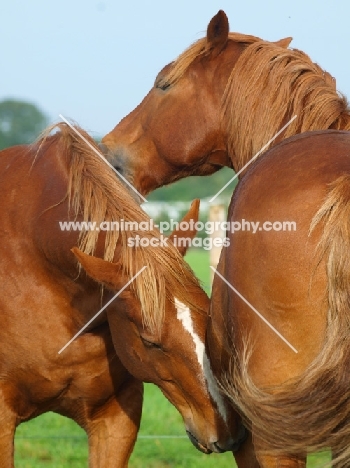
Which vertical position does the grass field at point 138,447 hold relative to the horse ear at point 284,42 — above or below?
below

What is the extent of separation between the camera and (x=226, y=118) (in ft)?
12.5

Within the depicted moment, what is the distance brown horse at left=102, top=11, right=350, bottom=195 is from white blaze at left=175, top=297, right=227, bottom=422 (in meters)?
0.96

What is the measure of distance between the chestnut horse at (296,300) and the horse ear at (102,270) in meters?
0.54

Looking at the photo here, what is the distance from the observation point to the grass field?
5.02 metres

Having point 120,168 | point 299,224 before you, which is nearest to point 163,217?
point 120,168

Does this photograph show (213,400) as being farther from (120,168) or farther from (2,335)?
(120,168)

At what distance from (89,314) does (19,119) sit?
5874 centimetres

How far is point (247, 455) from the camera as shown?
3.37 metres

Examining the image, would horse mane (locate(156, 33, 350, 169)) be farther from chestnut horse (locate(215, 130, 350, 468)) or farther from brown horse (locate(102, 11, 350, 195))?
chestnut horse (locate(215, 130, 350, 468))

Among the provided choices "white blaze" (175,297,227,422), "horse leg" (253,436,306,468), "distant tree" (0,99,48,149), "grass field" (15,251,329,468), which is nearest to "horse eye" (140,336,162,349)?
"white blaze" (175,297,227,422)

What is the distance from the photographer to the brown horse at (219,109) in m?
3.59

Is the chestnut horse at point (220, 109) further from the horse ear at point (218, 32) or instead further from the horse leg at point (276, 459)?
the horse leg at point (276, 459)

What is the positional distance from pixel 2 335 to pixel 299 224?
1666 millimetres

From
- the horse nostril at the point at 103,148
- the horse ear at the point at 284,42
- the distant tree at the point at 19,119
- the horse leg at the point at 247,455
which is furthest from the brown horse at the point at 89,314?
the distant tree at the point at 19,119
